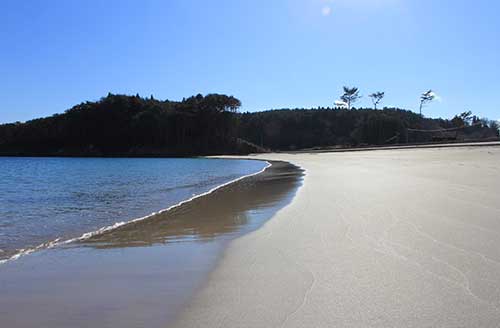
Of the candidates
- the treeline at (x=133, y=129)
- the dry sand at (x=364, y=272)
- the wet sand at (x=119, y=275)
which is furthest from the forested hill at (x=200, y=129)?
the wet sand at (x=119, y=275)

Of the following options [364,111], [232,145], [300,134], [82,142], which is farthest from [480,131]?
[82,142]

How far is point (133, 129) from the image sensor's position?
365 ft

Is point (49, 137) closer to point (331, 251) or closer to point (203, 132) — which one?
point (203, 132)

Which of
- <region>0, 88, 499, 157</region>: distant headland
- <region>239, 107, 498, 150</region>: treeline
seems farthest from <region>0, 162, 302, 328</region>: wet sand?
<region>239, 107, 498, 150</region>: treeline

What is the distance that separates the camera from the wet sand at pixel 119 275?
13.4ft

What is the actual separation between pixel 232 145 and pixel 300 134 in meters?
30.0

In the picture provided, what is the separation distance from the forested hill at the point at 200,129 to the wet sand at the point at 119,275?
89108 mm

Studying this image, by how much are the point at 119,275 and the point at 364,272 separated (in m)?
2.91

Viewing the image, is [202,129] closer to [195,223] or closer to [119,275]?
[195,223]

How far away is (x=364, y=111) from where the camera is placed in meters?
124

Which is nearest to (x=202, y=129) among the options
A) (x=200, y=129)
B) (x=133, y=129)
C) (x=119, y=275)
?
(x=200, y=129)

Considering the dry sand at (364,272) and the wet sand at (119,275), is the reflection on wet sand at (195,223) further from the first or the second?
the dry sand at (364,272)

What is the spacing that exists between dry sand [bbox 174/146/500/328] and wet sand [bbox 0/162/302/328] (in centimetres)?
31

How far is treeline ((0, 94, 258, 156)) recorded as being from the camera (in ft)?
340
